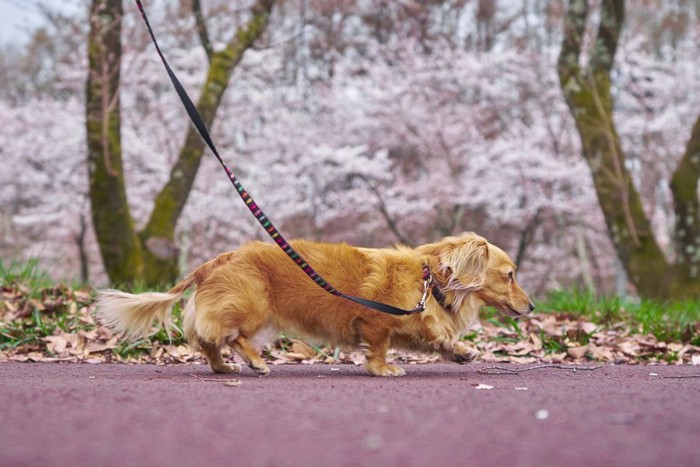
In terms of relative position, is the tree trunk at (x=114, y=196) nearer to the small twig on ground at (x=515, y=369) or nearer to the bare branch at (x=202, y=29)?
the bare branch at (x=202, y=29)

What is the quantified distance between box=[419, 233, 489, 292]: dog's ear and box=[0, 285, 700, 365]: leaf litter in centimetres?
107

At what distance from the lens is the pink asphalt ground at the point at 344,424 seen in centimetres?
153

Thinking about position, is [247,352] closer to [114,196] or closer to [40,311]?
[40,311]

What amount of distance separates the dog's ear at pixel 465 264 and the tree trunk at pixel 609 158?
489 centimetres

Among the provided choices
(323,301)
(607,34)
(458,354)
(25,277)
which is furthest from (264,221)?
(607,34)

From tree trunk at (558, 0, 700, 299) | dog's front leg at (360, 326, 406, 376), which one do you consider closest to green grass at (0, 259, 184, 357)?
dog's front leg at (360, 326, 406, 376)

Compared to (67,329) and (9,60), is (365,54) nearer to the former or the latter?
(9,60)

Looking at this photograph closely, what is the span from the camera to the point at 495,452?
5.13 ft

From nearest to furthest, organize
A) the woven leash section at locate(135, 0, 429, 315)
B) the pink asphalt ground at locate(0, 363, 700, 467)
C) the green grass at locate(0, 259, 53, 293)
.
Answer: the pink asphalt ground at locate(0, 363, 700, 467), the woven leash section at locate(135, 0, 429, 315), the green grass at locate(0, 259, 53, 293)

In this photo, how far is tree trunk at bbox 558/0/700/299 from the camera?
785cm

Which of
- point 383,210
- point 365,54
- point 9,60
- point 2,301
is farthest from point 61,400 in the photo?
point 9,60

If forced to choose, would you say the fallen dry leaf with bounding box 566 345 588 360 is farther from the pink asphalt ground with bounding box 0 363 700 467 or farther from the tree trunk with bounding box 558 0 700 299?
the tree trunk with bounding box 558 0 700 299

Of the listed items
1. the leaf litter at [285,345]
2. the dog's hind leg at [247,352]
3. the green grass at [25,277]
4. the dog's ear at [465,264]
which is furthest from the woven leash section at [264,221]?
the green grass at [25,277]

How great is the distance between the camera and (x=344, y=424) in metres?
1.84
